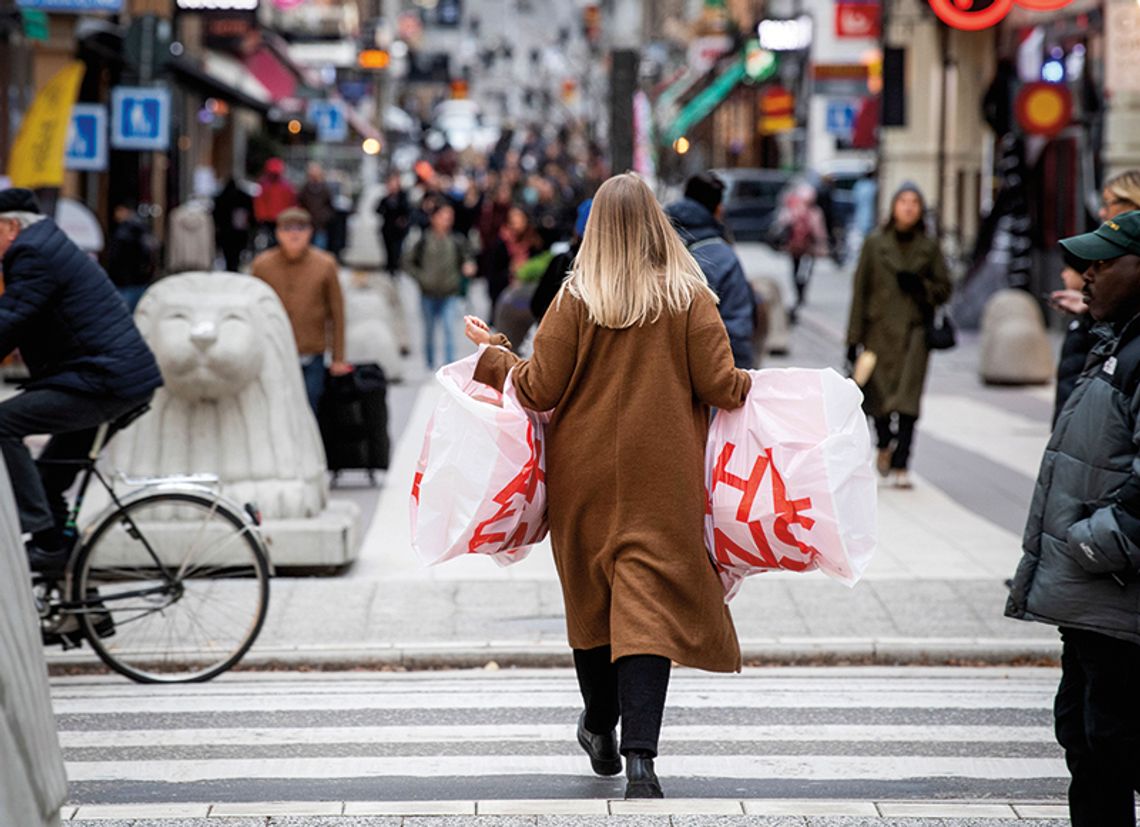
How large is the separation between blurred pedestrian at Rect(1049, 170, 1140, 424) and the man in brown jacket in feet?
17.9

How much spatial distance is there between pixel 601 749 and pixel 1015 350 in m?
14.5

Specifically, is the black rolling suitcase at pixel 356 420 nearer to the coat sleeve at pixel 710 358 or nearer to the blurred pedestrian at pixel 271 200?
the coat sleeve at pixel 710 358

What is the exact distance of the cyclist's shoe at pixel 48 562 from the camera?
24.3 ft

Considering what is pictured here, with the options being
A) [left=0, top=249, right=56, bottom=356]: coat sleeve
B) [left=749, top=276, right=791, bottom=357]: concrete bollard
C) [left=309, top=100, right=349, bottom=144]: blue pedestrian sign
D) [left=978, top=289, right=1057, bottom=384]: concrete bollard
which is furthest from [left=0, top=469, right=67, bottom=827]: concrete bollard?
[left=309, top=100, right=349, bottom=144]: blue pedestrian sign

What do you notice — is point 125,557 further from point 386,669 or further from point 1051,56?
point 1051,56

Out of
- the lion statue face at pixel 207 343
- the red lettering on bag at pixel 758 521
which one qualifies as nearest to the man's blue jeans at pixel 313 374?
the lion statue face at pixel 207 343

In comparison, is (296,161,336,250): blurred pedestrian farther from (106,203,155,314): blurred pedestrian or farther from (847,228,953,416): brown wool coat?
(847,228,953,416): brown wool coat

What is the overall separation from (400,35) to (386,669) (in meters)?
126

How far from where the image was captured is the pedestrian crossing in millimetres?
6012

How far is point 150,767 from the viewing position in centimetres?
622

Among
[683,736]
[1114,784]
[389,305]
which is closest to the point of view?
[1114,784]

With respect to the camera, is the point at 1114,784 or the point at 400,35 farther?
the point at 400,35

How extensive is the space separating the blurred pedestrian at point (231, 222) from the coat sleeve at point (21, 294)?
2350cm

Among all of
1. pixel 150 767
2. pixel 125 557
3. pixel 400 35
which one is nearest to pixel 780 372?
pixel 150 767
